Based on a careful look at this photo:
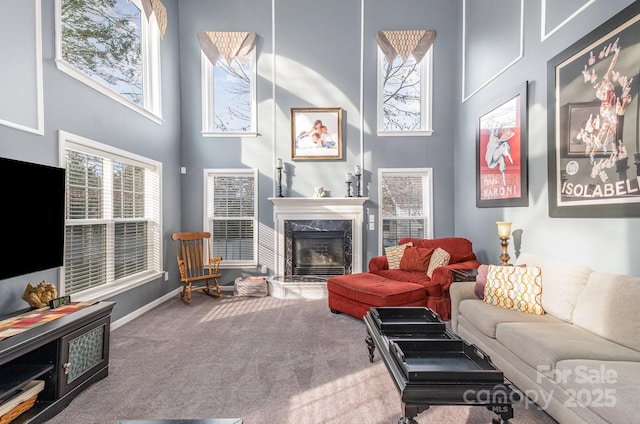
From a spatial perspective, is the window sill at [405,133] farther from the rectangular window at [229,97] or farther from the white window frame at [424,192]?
the rectangular window at [229,97]

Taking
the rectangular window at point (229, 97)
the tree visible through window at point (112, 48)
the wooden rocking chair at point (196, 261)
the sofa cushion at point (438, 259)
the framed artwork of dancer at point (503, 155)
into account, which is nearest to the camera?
the tree visible through window at point (112, 48)

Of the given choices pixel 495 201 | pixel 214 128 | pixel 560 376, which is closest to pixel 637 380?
pixel 560 376

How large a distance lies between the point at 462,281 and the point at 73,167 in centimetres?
409

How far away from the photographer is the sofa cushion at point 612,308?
1.83 meters

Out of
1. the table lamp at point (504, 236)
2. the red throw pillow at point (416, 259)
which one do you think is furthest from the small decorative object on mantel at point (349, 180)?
the table lamp at point (504, 236)

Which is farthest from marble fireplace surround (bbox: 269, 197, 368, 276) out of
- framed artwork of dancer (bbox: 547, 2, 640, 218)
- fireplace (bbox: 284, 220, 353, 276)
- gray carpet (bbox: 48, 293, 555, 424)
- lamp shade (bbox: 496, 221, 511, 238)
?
framed artwork of dancer (bbox: 547, 2, 640, 218)

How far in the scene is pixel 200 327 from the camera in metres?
3.42

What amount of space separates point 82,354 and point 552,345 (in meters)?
3.07

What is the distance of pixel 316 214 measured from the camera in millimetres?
4836

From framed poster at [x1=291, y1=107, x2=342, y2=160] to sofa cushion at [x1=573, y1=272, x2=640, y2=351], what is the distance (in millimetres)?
3570

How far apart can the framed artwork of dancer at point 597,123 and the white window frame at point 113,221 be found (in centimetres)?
446

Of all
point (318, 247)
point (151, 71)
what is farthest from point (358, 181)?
point (151, 71)

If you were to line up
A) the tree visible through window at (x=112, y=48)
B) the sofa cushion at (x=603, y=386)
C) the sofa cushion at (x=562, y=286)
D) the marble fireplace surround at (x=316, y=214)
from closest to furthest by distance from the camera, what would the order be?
the sofa cushion at (x=603, y=386)
the sofa cushion at (x=562, y=286)
the tree visible through window at (x=112, y=48)
the marble fireplace surround at (x=316, y=214)

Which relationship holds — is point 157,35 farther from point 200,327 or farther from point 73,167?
point 200,327
